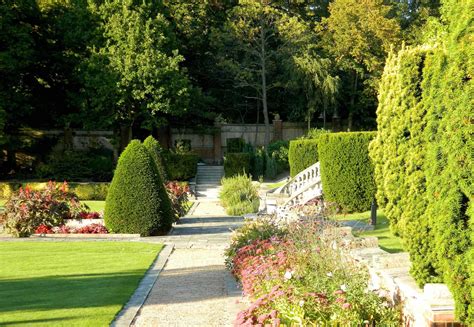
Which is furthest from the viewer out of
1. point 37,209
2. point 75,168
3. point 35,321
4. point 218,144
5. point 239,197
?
point 218,144

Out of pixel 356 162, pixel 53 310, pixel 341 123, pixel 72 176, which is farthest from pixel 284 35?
pixel 53 310

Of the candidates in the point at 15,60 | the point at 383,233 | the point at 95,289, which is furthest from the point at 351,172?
the point at 15,60

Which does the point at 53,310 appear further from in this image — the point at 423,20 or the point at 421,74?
the point at 423,20

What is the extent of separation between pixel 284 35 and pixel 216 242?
91.0ft

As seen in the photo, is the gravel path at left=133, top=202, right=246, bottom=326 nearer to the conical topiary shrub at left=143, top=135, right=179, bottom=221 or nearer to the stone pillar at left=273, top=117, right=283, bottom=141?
the conical topiary shrub at left=143, top=135, right=179, bottom=221

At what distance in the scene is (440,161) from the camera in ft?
18.1

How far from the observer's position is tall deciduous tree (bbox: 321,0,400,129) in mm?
37812

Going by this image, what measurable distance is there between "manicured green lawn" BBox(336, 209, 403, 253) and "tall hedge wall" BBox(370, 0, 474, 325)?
2132mm

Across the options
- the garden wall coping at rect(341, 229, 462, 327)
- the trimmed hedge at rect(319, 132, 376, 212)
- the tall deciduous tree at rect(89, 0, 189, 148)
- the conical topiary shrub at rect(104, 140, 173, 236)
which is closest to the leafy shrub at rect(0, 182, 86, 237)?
the conical topiary shrub at rect(104, 140, 173, 236)

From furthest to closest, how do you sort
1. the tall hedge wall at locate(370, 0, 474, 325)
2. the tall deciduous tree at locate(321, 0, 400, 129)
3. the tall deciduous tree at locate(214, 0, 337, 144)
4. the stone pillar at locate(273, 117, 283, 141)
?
the stone pillar at locate(273, 117, 283, 141) → the tall deciduous tree at locate(214, 0, 337, 144) → the tall deciduous tree at locate(321, 0, 400, 129) → the tall hedge wall at locate(370, 0, 474, 325)

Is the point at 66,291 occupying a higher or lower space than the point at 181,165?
lower

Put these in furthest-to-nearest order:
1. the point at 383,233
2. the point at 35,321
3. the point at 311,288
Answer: the point at 383,233, the point at 35,321, the point at 311,288

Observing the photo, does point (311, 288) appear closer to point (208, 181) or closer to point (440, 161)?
point (440, 161)

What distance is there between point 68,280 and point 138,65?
2515 centimetres
